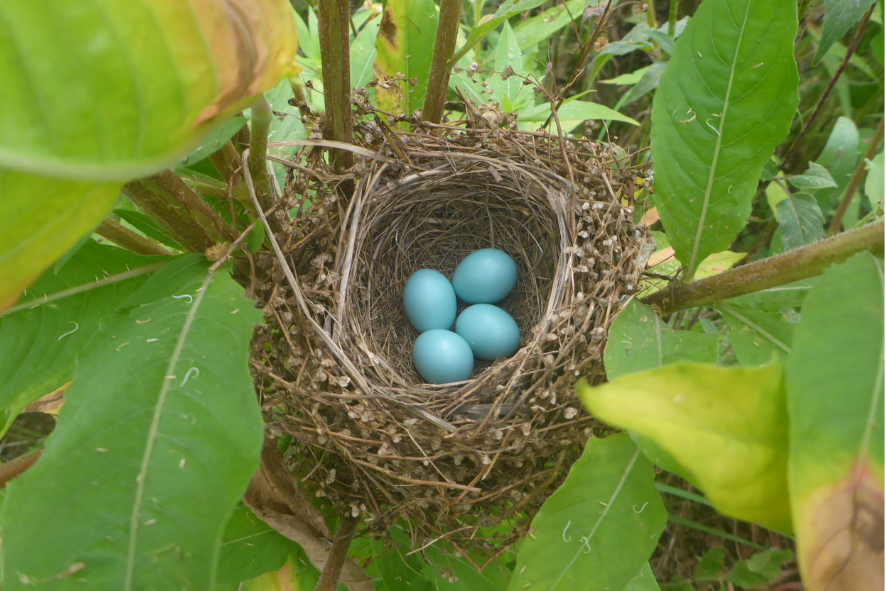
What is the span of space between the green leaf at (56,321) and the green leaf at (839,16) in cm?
103

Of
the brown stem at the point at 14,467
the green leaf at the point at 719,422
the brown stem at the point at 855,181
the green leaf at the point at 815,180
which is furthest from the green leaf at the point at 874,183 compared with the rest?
the brown stem at the point at 14,467

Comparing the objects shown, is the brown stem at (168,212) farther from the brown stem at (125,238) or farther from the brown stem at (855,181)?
the brown stem at (855,181)

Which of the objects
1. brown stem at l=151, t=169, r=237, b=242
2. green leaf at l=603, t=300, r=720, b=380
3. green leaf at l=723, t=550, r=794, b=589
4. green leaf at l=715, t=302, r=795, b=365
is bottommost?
green leaf at l=723, t=550, r=794, b=589

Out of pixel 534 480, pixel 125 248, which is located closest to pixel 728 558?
pixel 534 480

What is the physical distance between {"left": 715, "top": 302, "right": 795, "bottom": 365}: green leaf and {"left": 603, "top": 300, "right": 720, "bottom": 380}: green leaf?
0.18 ft

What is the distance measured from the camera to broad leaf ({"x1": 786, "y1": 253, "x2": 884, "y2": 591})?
29 centimetres

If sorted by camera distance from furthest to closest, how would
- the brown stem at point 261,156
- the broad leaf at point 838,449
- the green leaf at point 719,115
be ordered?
1. the green leaf at point 719,115
2. the brown stem at point 261,156
3. the broad leaf at point 838,449

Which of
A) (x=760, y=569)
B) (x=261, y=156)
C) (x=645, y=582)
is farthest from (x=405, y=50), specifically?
(x=760, y=569)

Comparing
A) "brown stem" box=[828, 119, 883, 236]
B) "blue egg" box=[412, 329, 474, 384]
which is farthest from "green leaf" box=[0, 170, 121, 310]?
"brown stem" box=[828, 119, 883, 236]

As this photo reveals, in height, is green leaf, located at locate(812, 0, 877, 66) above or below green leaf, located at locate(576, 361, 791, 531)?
above

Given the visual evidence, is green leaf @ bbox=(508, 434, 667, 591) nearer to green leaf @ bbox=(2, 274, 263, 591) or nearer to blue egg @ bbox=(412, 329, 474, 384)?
green leaf @ bbox=(2, 274, 263, 591)

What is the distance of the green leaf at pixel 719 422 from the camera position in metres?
0.30

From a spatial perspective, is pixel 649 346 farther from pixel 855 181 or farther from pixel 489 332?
pixel 855 181

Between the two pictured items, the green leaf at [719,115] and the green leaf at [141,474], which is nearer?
the green leaf at [141,474]
